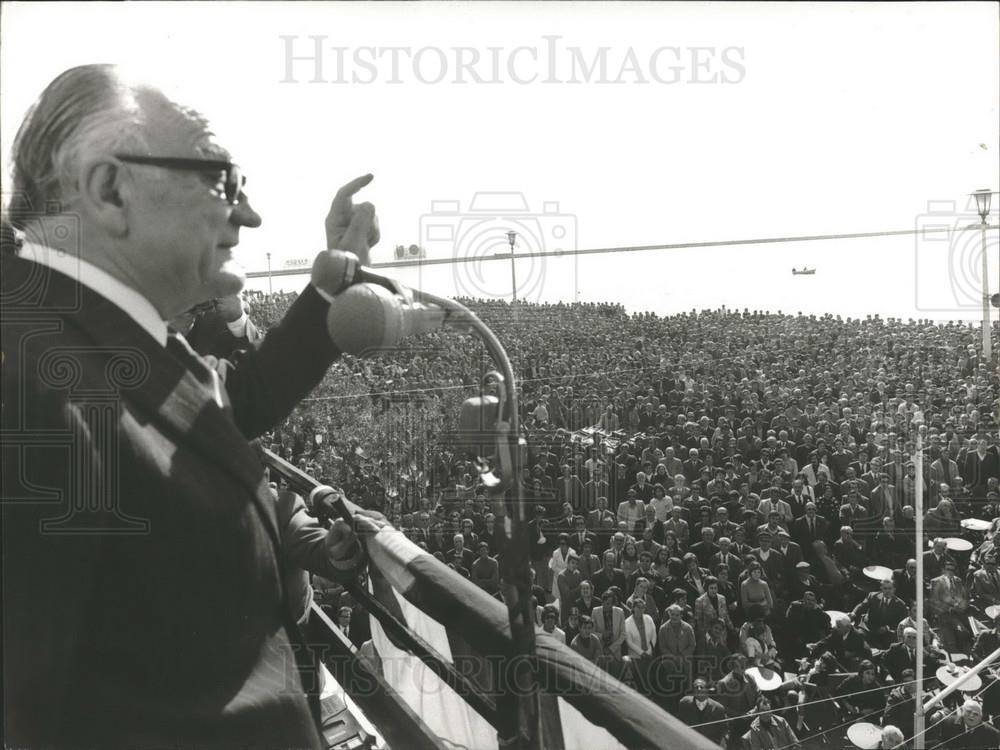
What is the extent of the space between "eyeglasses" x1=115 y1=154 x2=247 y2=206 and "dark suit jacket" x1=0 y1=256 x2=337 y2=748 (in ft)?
0.49

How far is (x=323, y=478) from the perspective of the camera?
5.09 metres

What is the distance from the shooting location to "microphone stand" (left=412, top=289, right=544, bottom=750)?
980 mm

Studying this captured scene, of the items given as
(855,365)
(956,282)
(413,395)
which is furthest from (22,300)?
(855,365)

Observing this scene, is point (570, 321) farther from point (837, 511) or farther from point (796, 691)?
point (796, 691)

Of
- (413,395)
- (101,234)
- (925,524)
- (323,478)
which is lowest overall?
(925,524)

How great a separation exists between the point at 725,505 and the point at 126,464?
5265 millimetres

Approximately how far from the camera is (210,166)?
875mm

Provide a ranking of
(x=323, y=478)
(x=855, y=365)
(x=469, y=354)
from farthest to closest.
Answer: (x=855, y=365) < (x=323, y=478) < (x=469, y=354)

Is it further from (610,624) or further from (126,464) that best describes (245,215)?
(610,624)

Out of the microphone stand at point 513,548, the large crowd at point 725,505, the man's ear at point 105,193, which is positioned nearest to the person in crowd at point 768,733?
the large crowd at point 725,505

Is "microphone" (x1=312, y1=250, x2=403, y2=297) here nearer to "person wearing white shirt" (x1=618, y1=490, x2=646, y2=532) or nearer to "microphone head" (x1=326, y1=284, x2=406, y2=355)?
"microphone head" (x1=326, y1=284, x2=406, y2=355)

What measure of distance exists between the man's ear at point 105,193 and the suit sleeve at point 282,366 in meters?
0.36

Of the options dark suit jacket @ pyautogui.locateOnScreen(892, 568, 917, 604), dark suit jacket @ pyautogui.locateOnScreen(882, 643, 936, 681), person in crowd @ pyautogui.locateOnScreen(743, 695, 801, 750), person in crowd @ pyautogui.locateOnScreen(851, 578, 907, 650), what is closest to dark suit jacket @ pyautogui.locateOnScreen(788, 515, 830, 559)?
dark suit jacket @ pyautogui.locateOnScreen(892, 568, 917, 604)

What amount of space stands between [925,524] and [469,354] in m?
3.30
